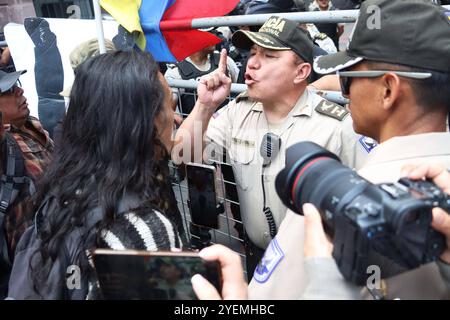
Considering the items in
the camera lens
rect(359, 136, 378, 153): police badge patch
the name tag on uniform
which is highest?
the camera lens

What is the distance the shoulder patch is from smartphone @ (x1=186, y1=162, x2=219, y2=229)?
62 cm

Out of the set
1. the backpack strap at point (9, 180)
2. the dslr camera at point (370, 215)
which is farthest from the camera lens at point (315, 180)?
the backpack strap at point (9, 180)

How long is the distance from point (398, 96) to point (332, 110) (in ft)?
3.02

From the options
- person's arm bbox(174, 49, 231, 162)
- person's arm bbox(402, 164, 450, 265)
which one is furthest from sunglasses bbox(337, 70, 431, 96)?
person's arm bbox(174, 49, 231, 162)

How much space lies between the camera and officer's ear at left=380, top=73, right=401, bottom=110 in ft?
4.03

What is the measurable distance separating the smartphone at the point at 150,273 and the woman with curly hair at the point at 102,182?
23 cm

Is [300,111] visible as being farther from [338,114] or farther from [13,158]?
[13,158]

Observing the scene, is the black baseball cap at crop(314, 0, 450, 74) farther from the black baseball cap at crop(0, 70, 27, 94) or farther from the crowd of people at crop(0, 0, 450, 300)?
the black baseball cap at crop(0, 70, 27, 94)

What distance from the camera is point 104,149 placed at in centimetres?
143

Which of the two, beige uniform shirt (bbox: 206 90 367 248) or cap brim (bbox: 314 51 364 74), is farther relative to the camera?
beige uniform shirt (bbox: 206 90 367 248)

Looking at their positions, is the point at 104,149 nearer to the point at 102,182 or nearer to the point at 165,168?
the point at 102,182

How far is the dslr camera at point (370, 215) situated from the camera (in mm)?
823

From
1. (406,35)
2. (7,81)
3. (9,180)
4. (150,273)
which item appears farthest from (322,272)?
(7,81)

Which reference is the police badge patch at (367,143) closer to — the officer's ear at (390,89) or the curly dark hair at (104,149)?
the officer's ear at (390,89)
